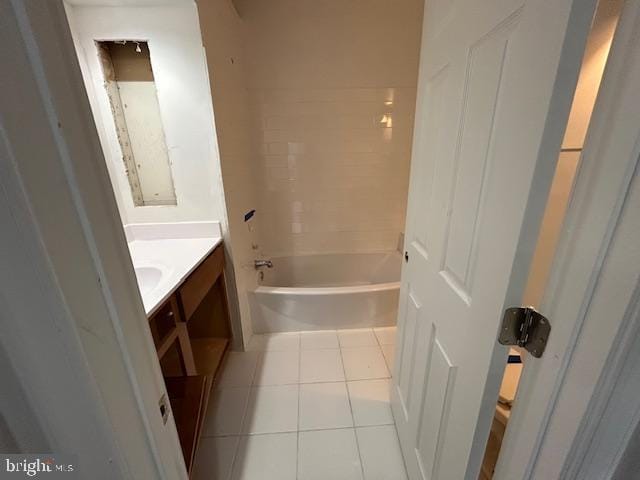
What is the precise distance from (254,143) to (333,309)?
61.3 inches

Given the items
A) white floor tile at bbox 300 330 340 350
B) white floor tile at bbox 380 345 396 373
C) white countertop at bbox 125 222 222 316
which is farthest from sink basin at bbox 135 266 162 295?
white floor tile at bbox 380 345 396 373

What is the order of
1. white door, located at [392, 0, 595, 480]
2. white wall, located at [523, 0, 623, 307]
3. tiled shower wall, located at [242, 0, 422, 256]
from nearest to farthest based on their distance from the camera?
white door, located at [392, 0, 595, 480], white wall, located at [523, 0, 623, 307], tiled shower wall, located at [242, 0, 422, 256]

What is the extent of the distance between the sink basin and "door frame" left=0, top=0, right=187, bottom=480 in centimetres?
82

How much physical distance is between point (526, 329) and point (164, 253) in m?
1.52

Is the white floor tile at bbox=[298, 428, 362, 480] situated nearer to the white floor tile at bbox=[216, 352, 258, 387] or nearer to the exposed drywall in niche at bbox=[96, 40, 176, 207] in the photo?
the white floor tile at bbox=[216, 352, 258, 387]

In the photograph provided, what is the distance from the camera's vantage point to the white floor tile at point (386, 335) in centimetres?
191

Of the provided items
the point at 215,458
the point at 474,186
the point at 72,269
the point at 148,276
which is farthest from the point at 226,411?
the point at 474,186

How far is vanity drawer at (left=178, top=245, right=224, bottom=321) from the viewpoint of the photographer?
1.14m

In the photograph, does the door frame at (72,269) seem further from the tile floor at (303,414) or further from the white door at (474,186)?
the tile floor at (303,414)

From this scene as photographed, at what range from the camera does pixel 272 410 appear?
141cm

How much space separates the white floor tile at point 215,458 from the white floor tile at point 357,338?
3.00ft

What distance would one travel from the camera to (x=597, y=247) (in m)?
0.38

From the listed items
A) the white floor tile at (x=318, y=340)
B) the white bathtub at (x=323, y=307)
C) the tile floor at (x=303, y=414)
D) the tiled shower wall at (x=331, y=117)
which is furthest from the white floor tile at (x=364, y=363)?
the tiled shower wall at (x=331, y=117)

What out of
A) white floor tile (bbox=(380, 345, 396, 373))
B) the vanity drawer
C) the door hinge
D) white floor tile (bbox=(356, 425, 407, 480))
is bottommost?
white floor tile (bbox=(356, 425, 407, 480))
